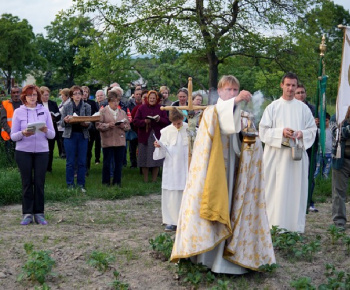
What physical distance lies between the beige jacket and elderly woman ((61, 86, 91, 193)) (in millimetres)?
378

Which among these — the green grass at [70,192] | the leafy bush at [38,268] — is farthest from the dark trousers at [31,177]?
the leafy bush at [38,268]

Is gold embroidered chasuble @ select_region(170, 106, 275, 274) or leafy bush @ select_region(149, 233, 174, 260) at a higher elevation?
gold embroidered chasuble @ select_region(170, 106, 275, 274)

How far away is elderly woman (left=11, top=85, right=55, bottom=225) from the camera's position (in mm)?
9219

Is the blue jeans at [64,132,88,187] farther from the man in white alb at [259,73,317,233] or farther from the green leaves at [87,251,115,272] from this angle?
the green leaves at [87,251,115,272]

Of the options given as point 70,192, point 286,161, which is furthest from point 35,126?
point 286,161

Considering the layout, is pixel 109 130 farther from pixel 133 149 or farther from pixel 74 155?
pixel 133 149

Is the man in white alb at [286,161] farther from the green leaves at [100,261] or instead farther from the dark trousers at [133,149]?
the dark trousers at [133,149]

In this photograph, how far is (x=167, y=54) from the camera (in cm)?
1750

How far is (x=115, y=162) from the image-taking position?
13.0m

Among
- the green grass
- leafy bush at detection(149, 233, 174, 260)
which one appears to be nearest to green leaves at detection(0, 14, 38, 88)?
the green grass

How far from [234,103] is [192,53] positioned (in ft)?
39.7

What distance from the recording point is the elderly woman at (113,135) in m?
12.8

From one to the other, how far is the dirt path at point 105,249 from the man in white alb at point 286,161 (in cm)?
A: 45

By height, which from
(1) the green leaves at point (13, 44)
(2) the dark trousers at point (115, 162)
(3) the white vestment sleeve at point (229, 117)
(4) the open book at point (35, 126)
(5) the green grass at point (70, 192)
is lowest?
(5) the green grass at point (70, 192)
